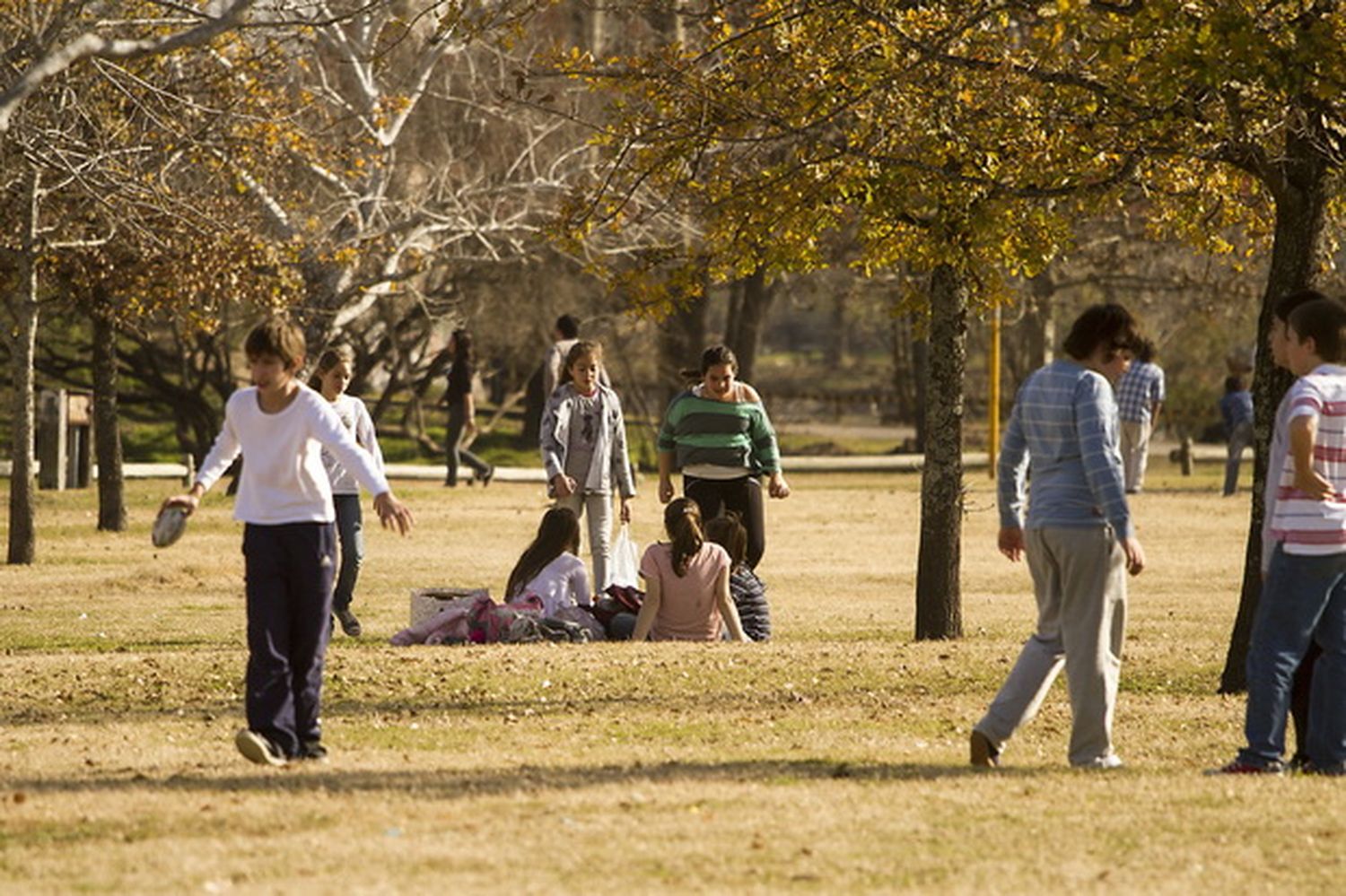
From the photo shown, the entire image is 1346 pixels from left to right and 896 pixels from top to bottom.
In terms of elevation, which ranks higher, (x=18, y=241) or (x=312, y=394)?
(x=18, y=241)

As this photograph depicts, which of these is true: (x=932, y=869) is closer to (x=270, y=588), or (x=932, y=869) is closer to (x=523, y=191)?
(x=270, y=588)

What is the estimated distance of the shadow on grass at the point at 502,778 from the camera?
8.76m

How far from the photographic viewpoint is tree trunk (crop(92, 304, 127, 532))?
83.3 feet

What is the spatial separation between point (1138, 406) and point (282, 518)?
71.0ft

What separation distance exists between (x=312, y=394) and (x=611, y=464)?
753cm

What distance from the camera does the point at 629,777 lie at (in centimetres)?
916

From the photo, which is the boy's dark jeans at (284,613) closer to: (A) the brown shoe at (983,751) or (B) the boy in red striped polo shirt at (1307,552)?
(A) the brown shoe at (983,751)

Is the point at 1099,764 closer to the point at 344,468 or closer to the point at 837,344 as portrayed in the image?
the point at 344,468

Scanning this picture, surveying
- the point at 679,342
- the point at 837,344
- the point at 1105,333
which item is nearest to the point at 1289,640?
the point at 1105,333

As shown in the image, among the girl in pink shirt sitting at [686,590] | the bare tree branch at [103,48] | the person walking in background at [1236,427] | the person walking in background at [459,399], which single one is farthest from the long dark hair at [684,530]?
the person walking in background at [1236,427]

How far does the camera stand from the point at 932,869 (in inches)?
293

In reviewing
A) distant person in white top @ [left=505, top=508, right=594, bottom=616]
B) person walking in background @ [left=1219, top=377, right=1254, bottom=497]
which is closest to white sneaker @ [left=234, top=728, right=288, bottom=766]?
distant person in white top @ [left=505, top=508, right=594, bottom=616]

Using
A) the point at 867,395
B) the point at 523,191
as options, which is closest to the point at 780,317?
the point at 867,395

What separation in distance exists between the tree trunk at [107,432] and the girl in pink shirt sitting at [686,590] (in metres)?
11.8
